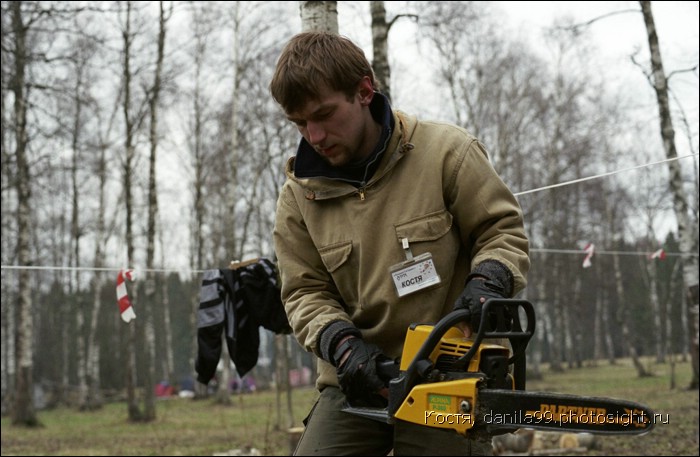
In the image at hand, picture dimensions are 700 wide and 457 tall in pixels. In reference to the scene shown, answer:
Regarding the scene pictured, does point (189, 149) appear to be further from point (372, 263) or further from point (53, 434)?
point (372, 263)

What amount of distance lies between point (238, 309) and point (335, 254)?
2.97m

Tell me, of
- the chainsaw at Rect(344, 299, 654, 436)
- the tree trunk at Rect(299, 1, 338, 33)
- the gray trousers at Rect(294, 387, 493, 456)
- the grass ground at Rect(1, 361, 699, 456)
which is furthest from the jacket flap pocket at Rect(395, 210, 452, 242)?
the grass ground at Rect(1, 361, 699, 456)

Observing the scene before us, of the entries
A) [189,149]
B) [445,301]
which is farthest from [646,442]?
[189,149]

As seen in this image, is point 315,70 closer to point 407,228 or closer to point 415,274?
point 407,228

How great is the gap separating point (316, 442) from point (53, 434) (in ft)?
50.4

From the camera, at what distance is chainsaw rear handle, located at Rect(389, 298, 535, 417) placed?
1.95m

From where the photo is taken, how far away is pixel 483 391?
188 centimetres

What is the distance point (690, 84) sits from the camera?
16.7 metres

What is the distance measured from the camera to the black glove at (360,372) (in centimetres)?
217

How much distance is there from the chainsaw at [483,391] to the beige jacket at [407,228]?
22 centimetres

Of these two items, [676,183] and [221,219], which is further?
[221,219]

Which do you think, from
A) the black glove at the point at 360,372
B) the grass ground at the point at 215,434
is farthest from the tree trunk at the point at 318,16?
the grass ground at the point at 215,434

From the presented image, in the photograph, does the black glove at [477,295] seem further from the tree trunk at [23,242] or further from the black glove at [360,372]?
the tree trunk at [23,242]

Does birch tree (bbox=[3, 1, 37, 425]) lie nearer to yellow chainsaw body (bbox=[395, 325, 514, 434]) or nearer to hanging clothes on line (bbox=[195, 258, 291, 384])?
hanging clothes on line (bbox=[195, 258, 291, 384])
